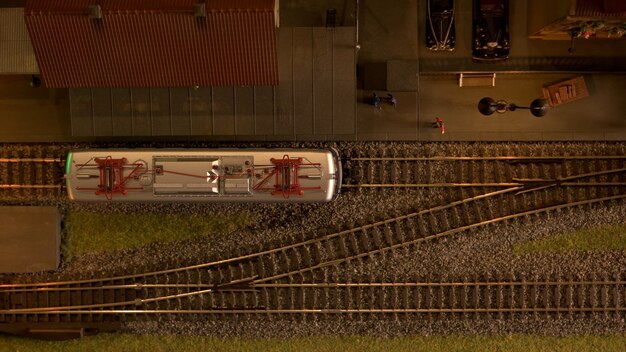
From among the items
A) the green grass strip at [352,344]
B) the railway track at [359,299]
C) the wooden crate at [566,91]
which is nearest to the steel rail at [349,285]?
the railway track at [359,299]

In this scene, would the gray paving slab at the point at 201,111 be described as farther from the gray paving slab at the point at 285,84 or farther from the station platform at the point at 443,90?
the gray paving slab at the point at 285,84

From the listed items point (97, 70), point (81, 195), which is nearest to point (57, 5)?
point (97, 70)

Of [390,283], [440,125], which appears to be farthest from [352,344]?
[440,125]

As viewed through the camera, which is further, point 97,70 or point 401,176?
point 401,176

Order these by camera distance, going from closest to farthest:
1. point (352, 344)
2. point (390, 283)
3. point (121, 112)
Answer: point (121, 112) < point (390, 283) < point (352, 344)

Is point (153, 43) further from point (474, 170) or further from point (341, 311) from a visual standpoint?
point (474, 170)

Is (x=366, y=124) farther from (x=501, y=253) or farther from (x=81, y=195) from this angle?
(x=81, y=195)
